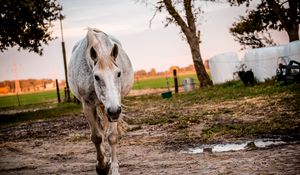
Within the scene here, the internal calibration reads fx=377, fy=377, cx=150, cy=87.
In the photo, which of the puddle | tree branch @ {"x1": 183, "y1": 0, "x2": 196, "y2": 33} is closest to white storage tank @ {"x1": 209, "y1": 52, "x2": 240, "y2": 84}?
tree branch @ {"x1": 183, "y1": 0, "x2": 196, "y2": 33}

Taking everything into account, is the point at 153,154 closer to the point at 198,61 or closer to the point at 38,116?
the point at 38,116

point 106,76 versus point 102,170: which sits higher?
point 106,76

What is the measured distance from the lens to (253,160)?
5.73m

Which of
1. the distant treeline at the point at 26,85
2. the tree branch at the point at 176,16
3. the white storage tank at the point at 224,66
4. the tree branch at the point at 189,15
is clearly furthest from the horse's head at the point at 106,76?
the distant treeline at the point at 26,85

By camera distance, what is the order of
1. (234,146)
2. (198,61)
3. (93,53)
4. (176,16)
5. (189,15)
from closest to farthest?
(93,53) → (234,146) → (176,16) → (189,15) → (198,61)

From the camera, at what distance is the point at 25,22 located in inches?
849

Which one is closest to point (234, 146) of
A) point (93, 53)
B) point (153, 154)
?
point (153, 154)

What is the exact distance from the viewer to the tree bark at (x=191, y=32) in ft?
90.7

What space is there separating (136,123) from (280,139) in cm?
581

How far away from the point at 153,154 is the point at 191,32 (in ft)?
71.2

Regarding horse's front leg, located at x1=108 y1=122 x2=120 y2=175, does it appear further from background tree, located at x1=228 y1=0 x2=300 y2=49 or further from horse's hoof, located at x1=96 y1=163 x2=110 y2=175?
background tree, located at x1=228 y1=0 x2=300 y2=49

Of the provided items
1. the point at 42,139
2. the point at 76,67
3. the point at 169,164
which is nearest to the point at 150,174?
the point at 169,164

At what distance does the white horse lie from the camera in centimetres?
496

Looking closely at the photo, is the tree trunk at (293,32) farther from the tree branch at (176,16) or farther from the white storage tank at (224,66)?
the tree branch at (176,16)
